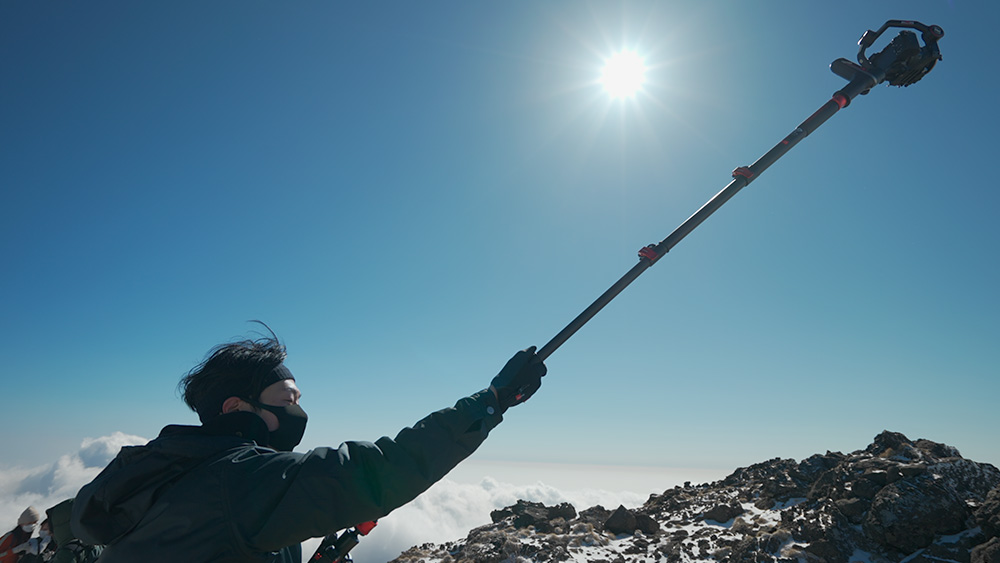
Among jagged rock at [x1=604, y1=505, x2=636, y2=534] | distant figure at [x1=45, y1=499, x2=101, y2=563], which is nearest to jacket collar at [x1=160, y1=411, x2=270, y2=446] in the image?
distant figure at [x1=45, y1=499, x2=101, y2=563]

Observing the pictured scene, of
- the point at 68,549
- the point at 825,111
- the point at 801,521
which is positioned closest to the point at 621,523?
the point at 801,521

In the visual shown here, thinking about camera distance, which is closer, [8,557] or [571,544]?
[8,557]

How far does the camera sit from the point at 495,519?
24.9 metres

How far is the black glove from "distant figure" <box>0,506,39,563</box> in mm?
11549

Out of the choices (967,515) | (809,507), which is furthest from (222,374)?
(809,507)

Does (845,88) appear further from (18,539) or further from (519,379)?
(18,539)

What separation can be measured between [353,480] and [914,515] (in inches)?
654

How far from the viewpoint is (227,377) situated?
3.12 metres

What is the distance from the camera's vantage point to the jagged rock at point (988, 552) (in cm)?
978

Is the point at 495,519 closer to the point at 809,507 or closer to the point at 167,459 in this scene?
the point at 809,507

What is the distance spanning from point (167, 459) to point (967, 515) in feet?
59.4

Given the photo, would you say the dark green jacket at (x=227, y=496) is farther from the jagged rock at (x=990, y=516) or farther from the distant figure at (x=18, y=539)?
the jagged rock at (x=990, y=516)

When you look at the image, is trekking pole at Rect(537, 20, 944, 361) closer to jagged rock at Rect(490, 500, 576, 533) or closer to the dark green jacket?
the dark green jacket

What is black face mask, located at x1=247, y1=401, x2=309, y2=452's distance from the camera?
122 inches
